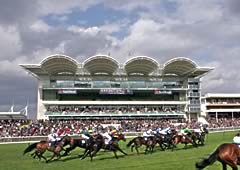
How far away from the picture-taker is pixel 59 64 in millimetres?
66938

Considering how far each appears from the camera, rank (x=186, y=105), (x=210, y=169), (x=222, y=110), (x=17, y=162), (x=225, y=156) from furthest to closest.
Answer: (x=222, y=110)
(x=186, y=105)
(x=17, y=162)
(x=210, y=169)
(x=225, y=156)

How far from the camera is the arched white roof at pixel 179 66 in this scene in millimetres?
68650

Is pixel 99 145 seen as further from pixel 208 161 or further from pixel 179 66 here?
pixel 179 66

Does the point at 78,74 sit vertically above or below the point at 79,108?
above

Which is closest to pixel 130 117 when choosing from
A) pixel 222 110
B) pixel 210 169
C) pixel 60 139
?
pixel 222 110

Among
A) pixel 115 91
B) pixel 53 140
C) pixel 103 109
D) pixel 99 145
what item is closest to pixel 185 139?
pixel 99 145

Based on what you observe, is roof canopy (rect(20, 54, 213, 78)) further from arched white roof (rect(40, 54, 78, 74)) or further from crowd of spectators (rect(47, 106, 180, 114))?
crowd of spectators (rect(47, 106, 180, 114))

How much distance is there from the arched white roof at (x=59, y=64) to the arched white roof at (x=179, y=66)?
15889 mm

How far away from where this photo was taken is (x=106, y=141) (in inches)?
831

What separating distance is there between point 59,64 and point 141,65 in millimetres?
13767

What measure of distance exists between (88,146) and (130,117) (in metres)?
45.3

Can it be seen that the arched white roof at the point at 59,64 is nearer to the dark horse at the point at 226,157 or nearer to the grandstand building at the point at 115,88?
the grandstand building at the point at 115,88

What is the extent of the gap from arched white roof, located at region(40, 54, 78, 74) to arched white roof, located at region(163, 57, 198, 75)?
15.9m

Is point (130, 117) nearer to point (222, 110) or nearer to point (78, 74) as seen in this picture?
point (78, 74)
